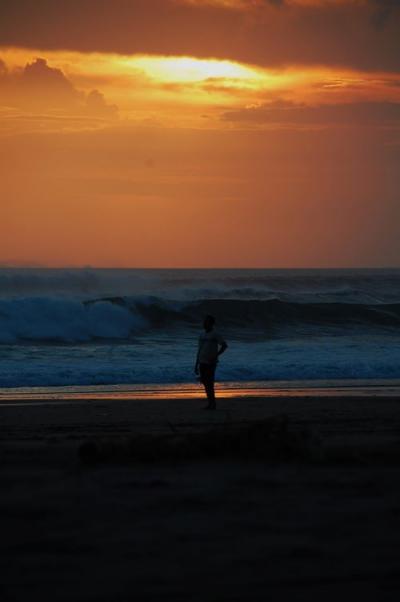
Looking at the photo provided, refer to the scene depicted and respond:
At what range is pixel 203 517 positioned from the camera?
545 cm

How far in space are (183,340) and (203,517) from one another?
2500cm

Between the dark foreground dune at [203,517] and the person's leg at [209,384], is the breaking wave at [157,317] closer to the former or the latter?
the person's leg at [209,384]

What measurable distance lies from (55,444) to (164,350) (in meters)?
17.1

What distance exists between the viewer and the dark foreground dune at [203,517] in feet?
14.3

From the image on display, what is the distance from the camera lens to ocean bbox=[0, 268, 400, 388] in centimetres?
1991

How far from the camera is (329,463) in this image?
6.98 metres

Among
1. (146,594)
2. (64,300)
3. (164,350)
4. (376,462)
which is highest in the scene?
(64,300)

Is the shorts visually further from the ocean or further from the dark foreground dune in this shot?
the dark foreground dune

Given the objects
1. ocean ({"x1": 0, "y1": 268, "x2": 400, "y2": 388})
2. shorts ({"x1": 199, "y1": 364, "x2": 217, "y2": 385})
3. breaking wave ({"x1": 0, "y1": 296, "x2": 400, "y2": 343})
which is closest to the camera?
shorts ({"x1": 199, "y1": 364, "x2": 217, "y2": 385})

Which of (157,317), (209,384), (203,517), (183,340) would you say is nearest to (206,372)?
(209,384)

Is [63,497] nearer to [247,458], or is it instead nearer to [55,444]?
[247,458]

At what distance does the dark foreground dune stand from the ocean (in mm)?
10947

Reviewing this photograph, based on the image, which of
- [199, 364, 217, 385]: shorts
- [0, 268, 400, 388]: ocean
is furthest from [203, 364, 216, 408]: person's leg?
[0, 268, 400, 388]: ocean

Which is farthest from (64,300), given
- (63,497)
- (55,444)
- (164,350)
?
(63,497)
